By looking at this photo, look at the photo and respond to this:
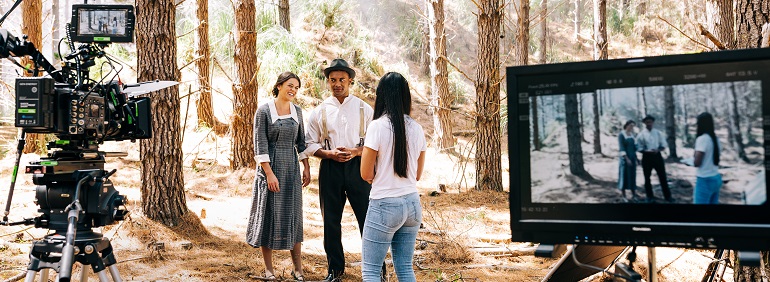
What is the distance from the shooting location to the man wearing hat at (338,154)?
15.4ft

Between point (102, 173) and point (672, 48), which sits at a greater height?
point (672, 48)

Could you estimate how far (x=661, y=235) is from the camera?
184 centimetres

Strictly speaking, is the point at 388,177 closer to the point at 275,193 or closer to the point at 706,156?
the point at 275,193

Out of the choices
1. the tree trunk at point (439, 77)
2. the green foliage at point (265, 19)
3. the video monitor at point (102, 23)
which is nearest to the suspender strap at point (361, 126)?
the video monitor at point (102, 23)

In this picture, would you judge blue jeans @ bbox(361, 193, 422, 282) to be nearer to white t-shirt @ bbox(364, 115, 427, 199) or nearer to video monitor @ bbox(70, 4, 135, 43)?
white t-shirt @ bbox(364, 115, 427, 199)

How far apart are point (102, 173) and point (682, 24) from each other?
2442cm

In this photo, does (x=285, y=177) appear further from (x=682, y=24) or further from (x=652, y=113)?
(x=682, y=24)

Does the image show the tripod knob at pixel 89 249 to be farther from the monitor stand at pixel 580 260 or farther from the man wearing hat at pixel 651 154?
the man wearing hat at pixel 651 154

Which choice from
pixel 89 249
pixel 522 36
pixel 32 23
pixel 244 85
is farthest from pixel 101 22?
pixel 522 36

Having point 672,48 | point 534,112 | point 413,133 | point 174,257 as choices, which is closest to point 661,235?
point 534,112

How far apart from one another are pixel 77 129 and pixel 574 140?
7.24 ft

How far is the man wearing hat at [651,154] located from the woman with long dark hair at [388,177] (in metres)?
1.63

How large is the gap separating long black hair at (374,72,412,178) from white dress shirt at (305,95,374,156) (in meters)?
1.32

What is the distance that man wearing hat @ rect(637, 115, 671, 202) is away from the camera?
1.84 m
